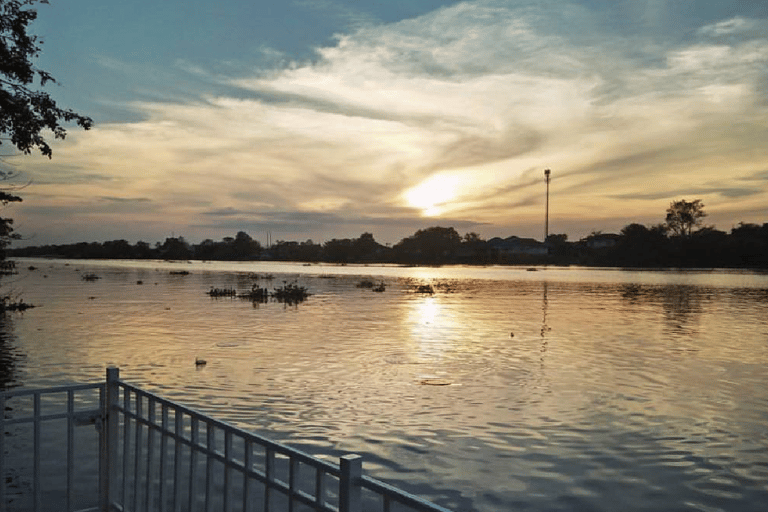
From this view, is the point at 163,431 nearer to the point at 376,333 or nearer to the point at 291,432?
the point at 291,432

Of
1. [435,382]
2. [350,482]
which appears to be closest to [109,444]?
[350,482]

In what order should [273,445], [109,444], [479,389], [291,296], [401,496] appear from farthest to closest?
[291,296]
[479,389]
[109,444]
[273,445]
[401,496]

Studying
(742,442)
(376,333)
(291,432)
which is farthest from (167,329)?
(742,442)

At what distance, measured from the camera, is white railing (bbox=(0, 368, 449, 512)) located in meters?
3.73

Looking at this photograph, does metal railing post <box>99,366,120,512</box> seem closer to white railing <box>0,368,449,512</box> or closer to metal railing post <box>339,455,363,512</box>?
white railing <box>0,368,449,512</box>

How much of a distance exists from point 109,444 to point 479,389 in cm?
1173

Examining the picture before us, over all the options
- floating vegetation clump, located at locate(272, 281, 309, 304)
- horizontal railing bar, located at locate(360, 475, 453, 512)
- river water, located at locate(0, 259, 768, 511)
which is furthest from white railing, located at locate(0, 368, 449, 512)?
floating vegetation clump, located at locate(272, 281, 309, 304)

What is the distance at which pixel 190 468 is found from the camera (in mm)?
5320

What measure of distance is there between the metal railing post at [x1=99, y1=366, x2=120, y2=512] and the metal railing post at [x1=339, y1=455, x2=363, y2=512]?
368 centimetres

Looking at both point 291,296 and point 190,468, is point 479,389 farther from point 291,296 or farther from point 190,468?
point 291,296

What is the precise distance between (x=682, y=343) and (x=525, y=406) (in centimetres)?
1450

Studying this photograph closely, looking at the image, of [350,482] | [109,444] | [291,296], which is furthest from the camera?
[291,296]

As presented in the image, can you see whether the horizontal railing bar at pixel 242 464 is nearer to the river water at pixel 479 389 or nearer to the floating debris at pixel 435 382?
the river water at pixel 479 389

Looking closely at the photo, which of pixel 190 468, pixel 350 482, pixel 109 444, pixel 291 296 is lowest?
pixel 291 296
